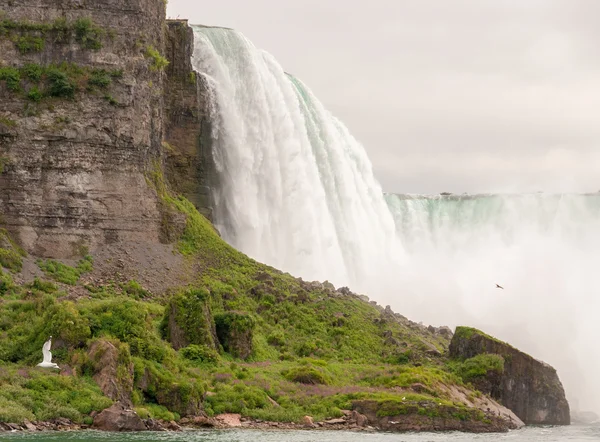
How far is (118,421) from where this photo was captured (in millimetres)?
60469

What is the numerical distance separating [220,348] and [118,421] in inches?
620

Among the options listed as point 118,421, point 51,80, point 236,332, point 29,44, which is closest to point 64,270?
point 236,332

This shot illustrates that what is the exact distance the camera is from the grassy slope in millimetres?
64312

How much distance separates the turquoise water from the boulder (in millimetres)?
1030

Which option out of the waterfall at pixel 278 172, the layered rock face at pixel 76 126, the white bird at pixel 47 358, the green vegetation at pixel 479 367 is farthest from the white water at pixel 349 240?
the white bird at pixel 47 358

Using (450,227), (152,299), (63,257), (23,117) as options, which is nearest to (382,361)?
(152,299)

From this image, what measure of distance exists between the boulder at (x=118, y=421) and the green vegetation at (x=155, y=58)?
2938 cm

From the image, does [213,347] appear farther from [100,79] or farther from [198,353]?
[100,79]

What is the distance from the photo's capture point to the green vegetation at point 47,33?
3209 inches

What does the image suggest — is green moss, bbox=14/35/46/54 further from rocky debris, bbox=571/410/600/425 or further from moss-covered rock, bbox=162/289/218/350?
rocky debris, bbox=571/410/600/425

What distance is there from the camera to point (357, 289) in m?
101

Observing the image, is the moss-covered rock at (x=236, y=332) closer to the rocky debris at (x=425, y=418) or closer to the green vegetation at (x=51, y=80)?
the rocky debris at (x=425, y=418)

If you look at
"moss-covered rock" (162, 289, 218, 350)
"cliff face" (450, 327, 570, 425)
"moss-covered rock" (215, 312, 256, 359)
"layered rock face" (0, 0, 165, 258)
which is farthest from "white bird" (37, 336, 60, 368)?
"cliff face" (450, 327, 570, 425)

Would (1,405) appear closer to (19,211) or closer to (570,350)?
(19,211)
